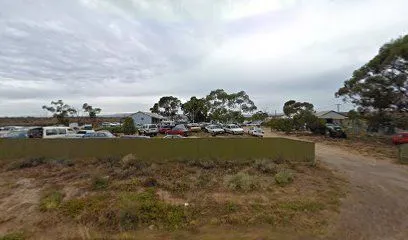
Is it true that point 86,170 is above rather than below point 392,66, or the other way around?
below

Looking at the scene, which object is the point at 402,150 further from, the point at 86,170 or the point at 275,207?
the point at 86,170

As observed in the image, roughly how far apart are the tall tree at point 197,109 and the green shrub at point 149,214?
65.4 m

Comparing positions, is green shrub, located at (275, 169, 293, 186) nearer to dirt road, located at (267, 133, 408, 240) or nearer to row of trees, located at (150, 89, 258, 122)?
dirt road, located at (267, 133, 408, 240)

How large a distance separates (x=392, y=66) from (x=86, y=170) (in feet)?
104

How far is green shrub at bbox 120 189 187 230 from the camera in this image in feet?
32.7

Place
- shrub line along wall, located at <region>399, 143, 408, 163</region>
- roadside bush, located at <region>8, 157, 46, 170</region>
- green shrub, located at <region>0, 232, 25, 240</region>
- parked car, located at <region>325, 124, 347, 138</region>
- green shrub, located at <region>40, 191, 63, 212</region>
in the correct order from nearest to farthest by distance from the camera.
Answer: green shrub, located at <region>0, 232, 25, 240</region>
green shrub, located at <region>40, 191, 63, 212</region>
roadside bush, located at <region>8, 157, 46, 170</region>
shrub line along wall, located at <region>399, 143, 408, 163</region>
parked car, located at <region>325, 124, 347, 138</region>

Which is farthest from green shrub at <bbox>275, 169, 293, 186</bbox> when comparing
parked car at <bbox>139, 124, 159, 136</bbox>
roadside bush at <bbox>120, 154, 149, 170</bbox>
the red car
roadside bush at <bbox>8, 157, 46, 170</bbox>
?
parked car at <bbox>139, 124, 159, 136</bbox>

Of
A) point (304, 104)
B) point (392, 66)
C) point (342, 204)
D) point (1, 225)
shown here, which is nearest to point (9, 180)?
point (1, 225)

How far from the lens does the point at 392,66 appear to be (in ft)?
113

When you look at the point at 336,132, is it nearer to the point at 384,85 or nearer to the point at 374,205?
the point at 384,85

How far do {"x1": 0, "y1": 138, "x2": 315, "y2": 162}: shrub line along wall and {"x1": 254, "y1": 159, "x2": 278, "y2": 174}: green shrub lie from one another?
3.56ft

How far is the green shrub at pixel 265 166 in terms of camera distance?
16.7m

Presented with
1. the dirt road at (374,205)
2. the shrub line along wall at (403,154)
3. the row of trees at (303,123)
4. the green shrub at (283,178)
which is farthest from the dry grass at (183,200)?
the row of trees at (303,123)

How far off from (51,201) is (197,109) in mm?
69033
